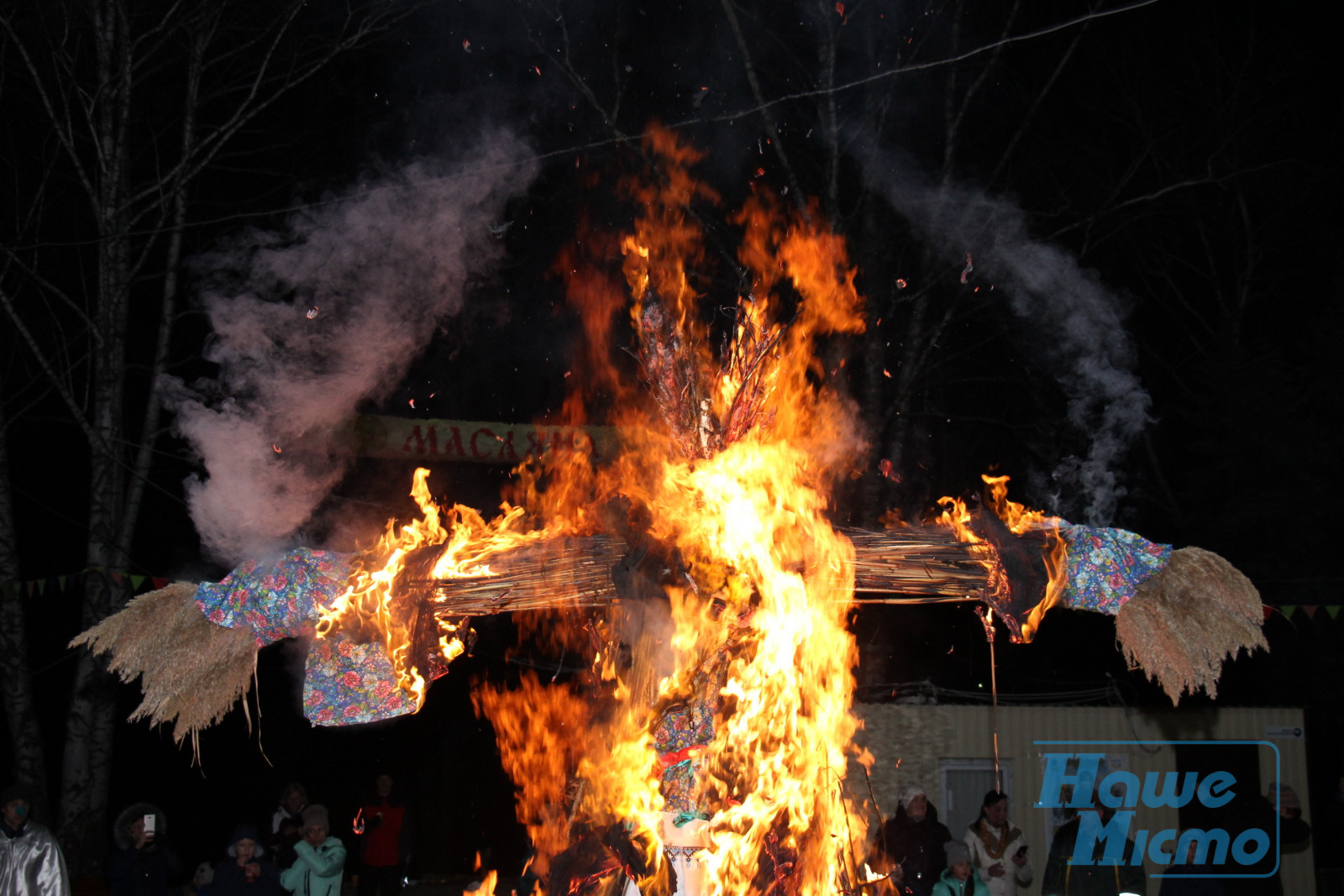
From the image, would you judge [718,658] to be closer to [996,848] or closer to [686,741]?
[686,741]

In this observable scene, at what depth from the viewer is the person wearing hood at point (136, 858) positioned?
6609 millimetres

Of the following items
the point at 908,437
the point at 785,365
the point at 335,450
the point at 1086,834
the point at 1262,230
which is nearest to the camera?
the point at 785,365

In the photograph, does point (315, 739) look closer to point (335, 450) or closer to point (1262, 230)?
point (335, 450)

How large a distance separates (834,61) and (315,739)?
823 centimetres

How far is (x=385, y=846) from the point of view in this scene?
763cm

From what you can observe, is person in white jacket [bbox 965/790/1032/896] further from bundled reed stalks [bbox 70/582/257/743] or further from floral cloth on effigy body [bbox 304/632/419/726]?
bundled reed stalks [bbox 70/582/257/743]

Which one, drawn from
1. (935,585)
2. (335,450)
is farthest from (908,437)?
(935,585)

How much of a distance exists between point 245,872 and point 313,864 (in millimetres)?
529

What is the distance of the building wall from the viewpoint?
845 centimetres

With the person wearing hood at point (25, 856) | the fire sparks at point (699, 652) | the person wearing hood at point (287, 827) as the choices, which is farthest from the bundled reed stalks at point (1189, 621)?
the person wearing hood at point (25, 856)

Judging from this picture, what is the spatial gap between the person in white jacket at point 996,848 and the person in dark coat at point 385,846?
373 cm

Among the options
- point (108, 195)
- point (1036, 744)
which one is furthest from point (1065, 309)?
point (108, 195)

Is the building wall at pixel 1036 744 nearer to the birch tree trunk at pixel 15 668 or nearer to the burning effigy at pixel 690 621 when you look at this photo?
the burning effigy at pixel 690 621

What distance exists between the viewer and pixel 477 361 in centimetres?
1127
